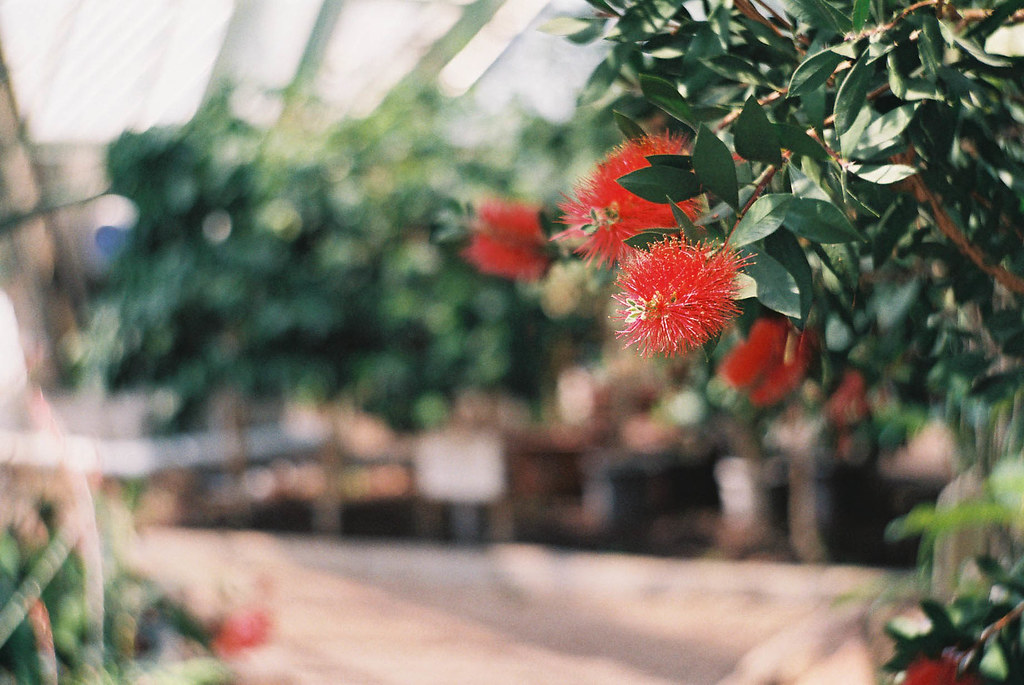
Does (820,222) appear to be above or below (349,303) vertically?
above

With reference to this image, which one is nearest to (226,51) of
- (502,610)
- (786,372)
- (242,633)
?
(502,610)

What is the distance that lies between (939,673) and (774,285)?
507 mm

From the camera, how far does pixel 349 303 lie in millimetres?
3697

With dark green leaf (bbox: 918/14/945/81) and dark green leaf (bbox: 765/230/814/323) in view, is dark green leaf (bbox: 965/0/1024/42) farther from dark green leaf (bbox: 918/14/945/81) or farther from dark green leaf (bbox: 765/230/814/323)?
dark green leaf (bbox: 765/230/814/323)

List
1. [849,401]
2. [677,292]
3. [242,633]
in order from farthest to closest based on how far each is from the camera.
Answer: [242,633]
[849,401]
[677,292]

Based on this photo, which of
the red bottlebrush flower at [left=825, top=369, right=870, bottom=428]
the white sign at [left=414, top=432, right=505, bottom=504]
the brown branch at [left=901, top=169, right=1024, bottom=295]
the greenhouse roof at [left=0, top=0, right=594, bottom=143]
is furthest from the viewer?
the white sign at [left=414, top=432, right=505, bottom=504]

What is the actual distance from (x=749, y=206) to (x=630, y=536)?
3.90 metres

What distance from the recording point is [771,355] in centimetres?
90

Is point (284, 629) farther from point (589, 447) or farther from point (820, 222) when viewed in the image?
point (820, 222)

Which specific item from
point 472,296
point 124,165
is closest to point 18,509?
point 472,296

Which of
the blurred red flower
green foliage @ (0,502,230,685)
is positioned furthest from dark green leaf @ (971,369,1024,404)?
green foliage @ (0,502,230,685)

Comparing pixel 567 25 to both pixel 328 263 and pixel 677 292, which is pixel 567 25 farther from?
pixel 328 263

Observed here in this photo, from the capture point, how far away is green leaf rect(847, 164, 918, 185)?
0.53 meters

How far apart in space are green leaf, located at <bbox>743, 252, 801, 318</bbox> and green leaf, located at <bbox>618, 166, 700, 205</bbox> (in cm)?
6
